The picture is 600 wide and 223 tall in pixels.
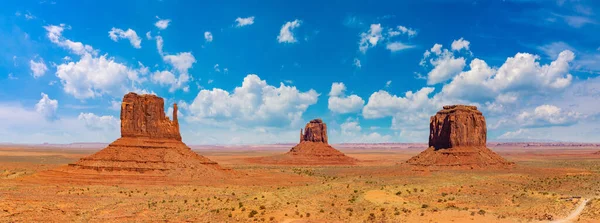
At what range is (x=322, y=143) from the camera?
438 feet

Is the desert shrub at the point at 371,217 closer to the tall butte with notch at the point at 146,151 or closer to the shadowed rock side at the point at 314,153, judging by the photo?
the tall butte with notch at the point at 146,151

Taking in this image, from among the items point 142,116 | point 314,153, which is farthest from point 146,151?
point 314,153

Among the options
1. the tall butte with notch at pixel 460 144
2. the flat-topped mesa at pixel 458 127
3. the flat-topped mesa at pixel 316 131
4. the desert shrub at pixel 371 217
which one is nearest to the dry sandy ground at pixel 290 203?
the desert shrub at pixel 371 217

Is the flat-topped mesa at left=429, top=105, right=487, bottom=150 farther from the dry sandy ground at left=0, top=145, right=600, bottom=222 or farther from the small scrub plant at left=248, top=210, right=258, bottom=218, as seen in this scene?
the small scrub plant at left=248, top=210, right=258, bottom=218

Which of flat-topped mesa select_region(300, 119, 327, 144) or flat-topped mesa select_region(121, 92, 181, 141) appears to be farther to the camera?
flat-topped mesa select_region(300, 119, 327, 144)

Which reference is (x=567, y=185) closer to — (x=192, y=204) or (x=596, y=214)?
(x=596, y=214)

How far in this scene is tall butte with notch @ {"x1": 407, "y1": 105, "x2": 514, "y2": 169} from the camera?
84562 mm

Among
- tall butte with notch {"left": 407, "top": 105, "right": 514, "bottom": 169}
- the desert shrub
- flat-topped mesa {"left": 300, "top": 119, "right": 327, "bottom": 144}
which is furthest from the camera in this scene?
flat-topped mesa {"left": 300, "top": 119, "right": 327, "bottom": 144}

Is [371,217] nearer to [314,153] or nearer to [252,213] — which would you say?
[252,213]

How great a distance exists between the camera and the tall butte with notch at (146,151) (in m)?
57.7

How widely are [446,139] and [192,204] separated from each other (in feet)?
213

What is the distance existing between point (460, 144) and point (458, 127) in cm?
373

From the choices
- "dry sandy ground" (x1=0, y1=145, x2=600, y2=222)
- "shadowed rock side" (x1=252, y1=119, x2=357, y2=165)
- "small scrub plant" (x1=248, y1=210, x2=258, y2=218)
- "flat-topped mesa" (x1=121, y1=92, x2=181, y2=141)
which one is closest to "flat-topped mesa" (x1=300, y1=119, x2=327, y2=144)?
"shadowed rock side" (x1=252, y1=119, x2=357, y2=165)

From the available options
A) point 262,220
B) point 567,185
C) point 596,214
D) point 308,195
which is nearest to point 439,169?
point 567,185
